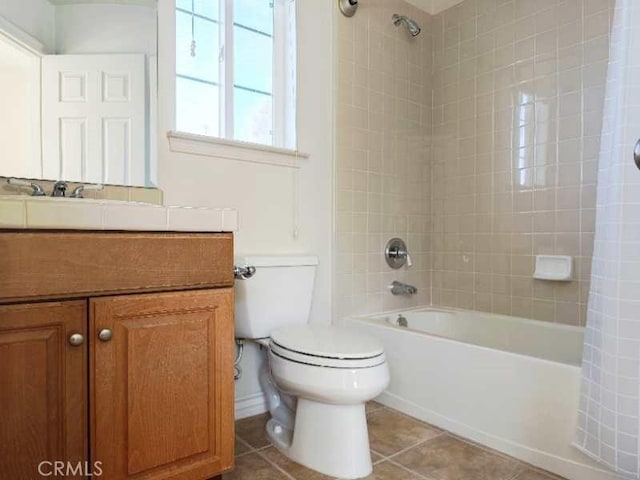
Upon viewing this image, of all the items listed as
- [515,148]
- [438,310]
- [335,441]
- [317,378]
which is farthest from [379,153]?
[335,441]

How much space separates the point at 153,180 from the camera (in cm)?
163

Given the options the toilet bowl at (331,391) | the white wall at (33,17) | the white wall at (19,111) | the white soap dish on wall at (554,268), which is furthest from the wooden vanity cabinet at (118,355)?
the white soap dish on wall at (554,268)

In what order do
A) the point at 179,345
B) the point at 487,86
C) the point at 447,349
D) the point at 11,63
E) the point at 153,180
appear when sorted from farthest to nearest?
the point at 487,86 → the point at 447,349 → the point at 153,180 → the point at 11,63 → the point at 179,345

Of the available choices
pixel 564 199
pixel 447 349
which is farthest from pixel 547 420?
pixel 564 199

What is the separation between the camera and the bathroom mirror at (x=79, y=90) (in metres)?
1.37

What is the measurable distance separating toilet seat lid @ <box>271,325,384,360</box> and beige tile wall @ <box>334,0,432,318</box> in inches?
22.3

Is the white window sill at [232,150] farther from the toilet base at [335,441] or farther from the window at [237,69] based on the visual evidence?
the toilet base at [335,441]

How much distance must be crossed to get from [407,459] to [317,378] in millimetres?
499

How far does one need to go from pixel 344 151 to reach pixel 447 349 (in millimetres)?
1109

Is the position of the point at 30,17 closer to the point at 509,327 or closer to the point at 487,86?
the point at 487,86

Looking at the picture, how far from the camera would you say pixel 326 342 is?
1483mm

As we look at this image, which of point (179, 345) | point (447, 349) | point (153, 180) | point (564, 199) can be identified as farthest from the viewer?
point (564, 199)

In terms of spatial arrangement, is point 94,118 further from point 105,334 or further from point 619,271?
point 619,271

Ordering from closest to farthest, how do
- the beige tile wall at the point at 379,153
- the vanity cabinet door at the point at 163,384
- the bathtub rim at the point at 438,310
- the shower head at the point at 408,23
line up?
the vanity cabinet door at the point at 163,384
the bathtub rim at the point at 438,310
the beige tile wall at the point at 379,153
the shower head at the point at 408,23
